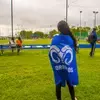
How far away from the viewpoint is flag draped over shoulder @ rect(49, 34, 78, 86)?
6.72 m

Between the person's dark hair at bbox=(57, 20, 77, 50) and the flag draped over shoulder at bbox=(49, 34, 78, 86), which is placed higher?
the person's dark hair at bbox=(57, 20, 77, 50)

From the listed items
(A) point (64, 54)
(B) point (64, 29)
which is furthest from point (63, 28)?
(A) point (64, 54)

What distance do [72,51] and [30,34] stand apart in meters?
194

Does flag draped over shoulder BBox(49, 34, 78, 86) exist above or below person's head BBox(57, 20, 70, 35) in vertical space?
below

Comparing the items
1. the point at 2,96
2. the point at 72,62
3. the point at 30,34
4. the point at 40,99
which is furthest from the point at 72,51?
the point at 30,34

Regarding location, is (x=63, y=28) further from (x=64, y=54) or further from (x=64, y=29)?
(x=64, y=54)

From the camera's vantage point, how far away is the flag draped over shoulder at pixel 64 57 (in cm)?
672

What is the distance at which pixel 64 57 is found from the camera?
22.1 feet

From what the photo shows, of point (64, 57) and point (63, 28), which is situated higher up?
point (63, 28)

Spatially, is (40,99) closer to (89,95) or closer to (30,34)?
(89,95)

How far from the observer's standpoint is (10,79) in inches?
421

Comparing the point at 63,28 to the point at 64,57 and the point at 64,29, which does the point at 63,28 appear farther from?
the point at 64,57

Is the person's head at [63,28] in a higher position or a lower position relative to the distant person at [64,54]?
higher

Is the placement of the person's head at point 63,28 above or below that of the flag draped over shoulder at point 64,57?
above
